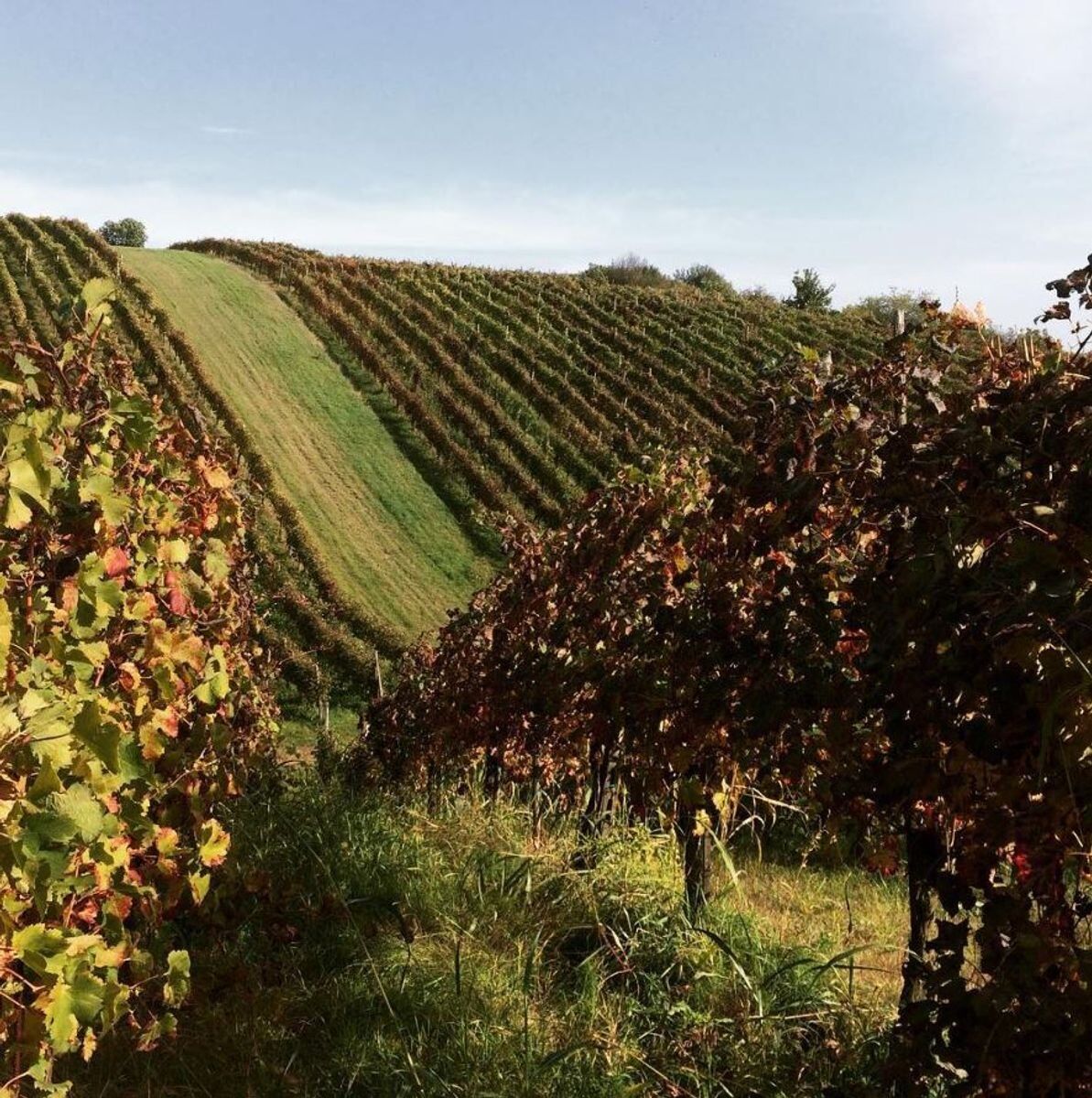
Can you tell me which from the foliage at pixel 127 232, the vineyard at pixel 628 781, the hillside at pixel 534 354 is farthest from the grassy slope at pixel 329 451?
the foliage at pixel 127 232

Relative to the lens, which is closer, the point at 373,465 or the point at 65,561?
the point at 65,561

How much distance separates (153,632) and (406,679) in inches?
282

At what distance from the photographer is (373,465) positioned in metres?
29.0

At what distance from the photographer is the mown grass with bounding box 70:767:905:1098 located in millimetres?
3252

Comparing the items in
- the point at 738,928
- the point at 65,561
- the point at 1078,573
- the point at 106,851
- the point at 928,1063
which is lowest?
the point at 738,928

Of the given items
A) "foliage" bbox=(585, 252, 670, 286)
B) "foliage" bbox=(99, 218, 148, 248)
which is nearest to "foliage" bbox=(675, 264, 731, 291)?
"foliage" bbox=(585, 252, 670, 286)

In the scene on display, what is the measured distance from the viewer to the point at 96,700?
2.65 metres

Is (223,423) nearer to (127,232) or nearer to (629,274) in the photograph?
(629,274)

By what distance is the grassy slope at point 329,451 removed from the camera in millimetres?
24109

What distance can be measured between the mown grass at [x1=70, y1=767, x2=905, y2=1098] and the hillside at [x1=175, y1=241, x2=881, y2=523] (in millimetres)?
22719

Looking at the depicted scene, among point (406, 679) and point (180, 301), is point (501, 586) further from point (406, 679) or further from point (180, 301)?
point (180, 301)

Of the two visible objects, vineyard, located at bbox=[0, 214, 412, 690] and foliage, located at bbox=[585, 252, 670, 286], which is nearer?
vineyard, located at bbox=[0, 214, 412, 690]

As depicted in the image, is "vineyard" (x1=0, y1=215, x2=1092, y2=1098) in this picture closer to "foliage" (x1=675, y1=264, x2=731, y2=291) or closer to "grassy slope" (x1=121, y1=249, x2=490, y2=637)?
"grassy slope" (x1=121, y1=249, x2=490, y2=637)

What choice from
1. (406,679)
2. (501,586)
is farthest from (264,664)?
(501,586)
